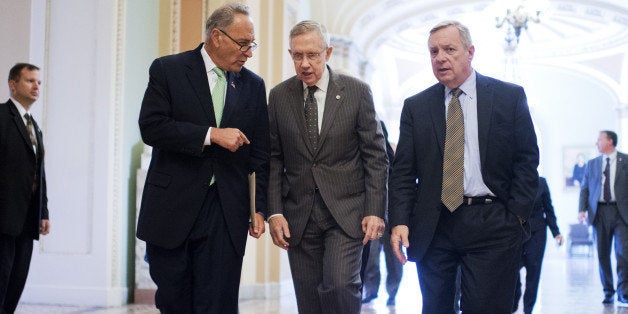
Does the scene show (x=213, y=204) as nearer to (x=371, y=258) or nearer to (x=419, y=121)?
(x=419, y=121)

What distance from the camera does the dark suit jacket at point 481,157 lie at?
3.32 metres

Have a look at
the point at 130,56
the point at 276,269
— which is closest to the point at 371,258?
the point at 276,269

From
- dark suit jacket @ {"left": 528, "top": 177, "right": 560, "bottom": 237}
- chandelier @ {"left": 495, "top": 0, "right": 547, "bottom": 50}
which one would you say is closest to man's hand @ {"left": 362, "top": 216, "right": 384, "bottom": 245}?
dark suit jacket @ {"left": 528, "top": 177, "right": 560, "bottom": 237}

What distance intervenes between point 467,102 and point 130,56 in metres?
4.69

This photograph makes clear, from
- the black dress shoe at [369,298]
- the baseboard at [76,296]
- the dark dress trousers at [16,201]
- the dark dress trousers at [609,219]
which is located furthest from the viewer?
the dark dress trousers at [609,219]

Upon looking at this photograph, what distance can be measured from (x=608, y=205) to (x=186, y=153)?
7.25m

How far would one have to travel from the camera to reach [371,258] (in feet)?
26.0

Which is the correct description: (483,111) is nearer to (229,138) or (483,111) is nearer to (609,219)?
(229,138)

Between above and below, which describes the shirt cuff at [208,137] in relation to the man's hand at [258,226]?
above

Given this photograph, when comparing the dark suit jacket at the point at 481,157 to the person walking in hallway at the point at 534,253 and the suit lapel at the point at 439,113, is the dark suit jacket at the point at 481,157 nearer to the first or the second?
the suit lapel at the point at 439,113

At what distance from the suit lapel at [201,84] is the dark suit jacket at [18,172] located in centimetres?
237

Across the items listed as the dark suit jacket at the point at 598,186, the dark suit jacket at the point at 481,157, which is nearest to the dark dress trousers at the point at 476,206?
the dark suit jacket at the point at 481,157

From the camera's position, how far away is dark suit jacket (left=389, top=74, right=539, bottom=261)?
3.32m

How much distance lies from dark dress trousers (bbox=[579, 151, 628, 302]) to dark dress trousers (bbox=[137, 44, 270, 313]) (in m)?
6.67
